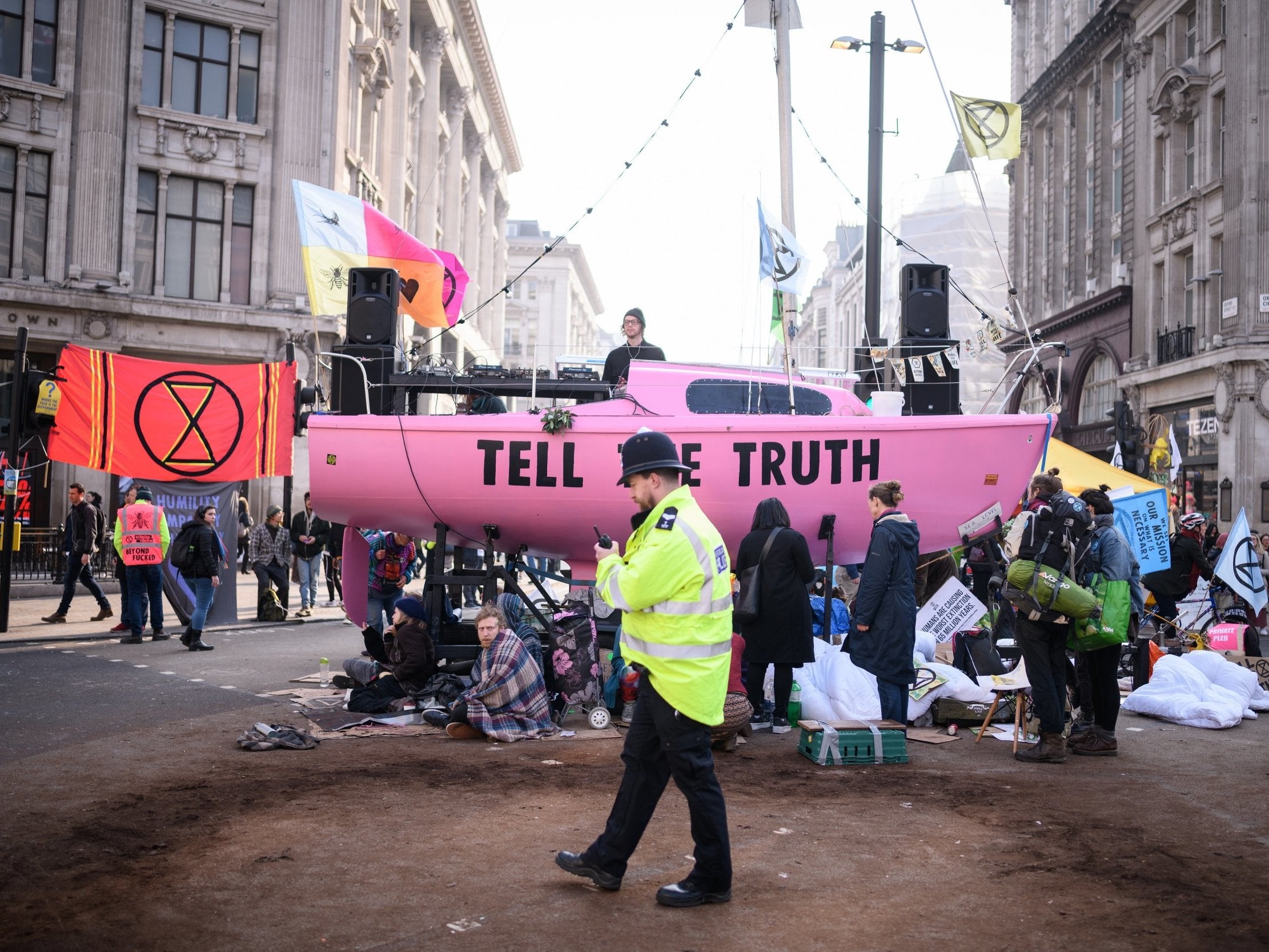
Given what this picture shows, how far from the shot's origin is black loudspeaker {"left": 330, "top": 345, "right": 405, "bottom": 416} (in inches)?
447

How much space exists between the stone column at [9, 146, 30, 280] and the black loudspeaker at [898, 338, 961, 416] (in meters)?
21.9

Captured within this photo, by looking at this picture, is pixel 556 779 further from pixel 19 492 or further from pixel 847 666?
pixel 19 492

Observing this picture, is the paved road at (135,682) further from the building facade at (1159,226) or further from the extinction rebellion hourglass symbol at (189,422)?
the building facade at (1159,226)

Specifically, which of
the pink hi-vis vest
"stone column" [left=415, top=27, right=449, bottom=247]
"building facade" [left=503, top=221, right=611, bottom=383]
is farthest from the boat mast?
"building facade" [left=503, top=221, right=611, bottom=383]

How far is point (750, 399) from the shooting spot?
36.7 ft

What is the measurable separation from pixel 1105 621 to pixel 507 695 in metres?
4.42

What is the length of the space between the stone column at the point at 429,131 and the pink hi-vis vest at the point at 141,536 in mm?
29474

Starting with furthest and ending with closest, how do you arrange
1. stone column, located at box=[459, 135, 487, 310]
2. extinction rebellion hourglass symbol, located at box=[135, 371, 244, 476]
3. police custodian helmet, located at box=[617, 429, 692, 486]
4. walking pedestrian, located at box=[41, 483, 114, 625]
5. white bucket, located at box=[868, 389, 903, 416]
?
stone column, located at box=[459, 135, 487, 310] → walking pedestrian, located at box=[41, 483, 114, 625] → extinction rebellion hourglass symbol, located at box=[135, 371, 244, 476] → white bucket, located at box=[868, 389, 903, 416] → police custodian helmet, located at box=[617, 429, 692, 486]

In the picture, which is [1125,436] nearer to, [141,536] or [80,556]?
[141,536]

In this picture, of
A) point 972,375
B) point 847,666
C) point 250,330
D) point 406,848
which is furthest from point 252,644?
point 972,375

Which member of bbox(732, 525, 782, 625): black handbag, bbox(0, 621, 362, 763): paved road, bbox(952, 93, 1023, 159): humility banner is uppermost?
bbox(952, 93, 1023, 159): humility banner

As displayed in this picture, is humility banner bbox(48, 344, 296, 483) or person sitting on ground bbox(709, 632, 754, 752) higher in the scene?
humility banner bbox(48, 344, 296, 483)

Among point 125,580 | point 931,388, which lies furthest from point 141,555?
point 931,388

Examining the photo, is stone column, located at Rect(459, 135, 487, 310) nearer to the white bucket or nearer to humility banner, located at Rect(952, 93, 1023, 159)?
humility banner, located at Rect(952, 93, 1023, 159)
